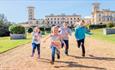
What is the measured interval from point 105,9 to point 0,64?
15892cm

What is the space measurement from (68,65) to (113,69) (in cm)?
188

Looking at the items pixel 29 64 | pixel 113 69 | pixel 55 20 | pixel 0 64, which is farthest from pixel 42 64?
pixel 55 20

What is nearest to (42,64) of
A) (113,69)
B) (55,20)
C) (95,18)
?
(113,69)

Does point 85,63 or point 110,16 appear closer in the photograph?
point 85,63

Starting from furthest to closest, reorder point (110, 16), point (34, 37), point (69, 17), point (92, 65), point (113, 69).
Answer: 1. point (69, 17)
2. point (110, 16)
3. point (34, 37)
4. point (92, 65)
5. point (113, 69)

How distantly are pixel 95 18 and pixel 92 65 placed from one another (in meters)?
152

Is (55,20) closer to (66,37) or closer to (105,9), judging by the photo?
(105,9)

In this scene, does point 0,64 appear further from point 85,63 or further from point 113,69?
point 113,69

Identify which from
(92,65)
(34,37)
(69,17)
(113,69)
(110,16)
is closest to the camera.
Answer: (113,69)

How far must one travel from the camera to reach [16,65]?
43.2ft

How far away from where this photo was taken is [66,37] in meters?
16.6

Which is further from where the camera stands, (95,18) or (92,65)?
(95,18)

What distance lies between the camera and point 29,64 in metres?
13.4

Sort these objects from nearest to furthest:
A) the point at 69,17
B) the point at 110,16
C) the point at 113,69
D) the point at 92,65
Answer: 1. the point at 113,69
2. the point at 92,65
3. the point at 110,16
4. the point at 69,17
